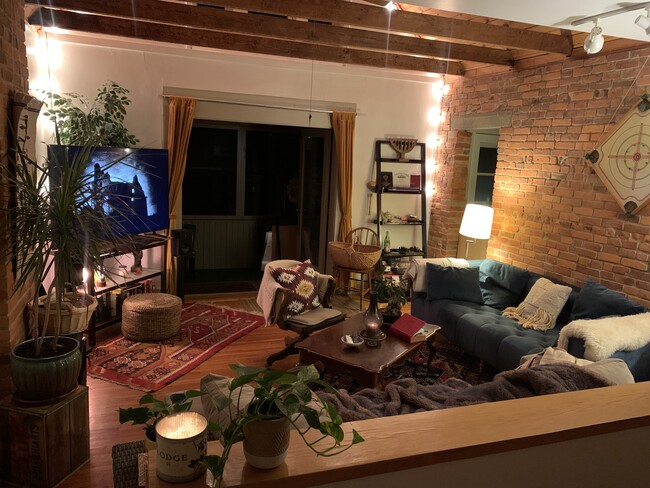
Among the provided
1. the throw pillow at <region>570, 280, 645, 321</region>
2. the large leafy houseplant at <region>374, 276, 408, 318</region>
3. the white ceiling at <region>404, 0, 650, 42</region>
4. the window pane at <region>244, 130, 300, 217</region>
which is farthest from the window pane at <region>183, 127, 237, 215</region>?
the throw pillow at <region>570, 280, 645, 321</region>

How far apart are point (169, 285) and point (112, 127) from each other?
5.75 ft

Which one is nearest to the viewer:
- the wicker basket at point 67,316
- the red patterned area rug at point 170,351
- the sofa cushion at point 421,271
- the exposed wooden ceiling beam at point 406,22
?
the wicker basket at point 67,316

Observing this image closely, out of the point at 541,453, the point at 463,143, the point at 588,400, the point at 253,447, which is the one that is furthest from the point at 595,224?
the point at 253,447

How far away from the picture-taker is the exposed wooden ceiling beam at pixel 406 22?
3.88m

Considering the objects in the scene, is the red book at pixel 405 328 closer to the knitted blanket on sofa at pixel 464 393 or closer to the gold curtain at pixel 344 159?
the knitted blanket on sofa at pixel 464 393

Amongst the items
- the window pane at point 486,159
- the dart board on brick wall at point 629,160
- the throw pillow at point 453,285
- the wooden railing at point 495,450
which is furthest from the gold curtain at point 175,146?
the wooden railing at point 495,450

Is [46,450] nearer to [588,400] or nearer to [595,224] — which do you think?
[588,400]

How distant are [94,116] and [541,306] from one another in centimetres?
442

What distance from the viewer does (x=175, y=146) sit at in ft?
17.7

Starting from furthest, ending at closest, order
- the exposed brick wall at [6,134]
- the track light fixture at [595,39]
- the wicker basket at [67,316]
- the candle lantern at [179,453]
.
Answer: the track light fixture at [595,39], the wicker basket at [67,316], the exposed brick wall at [6,134], the candle lantern at [179,453]

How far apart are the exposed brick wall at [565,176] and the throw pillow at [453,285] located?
2.48 ft

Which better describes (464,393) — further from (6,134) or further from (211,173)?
(211,173)

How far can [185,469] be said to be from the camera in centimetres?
105

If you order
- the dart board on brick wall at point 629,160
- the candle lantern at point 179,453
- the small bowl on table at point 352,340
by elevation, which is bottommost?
the small bowl on table at point 352,340
